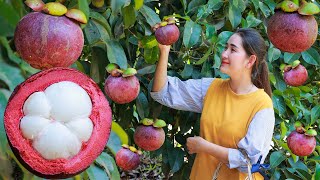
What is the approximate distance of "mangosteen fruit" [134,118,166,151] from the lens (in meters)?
1.58

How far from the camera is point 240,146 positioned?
5.29 feet

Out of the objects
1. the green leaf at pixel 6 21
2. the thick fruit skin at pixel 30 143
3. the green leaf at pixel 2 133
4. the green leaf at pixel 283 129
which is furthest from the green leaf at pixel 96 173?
the green leaf at pixel 283 129

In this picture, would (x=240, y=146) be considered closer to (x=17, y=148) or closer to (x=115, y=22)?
(x=115, y=22)

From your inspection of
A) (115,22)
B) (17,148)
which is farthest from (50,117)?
(115,22)

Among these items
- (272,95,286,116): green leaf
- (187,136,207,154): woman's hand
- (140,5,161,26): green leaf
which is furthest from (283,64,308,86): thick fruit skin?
(140,5,161,26): green leaf

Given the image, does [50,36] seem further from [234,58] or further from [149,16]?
[234,58]

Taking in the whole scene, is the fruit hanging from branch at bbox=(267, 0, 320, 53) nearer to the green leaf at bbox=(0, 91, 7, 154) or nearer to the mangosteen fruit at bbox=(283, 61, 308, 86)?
the green leaf at bbox=(0, 91, 7, 154)

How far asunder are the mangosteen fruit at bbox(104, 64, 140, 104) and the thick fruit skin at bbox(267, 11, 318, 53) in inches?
13.2

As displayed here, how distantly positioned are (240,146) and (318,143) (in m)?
0.88

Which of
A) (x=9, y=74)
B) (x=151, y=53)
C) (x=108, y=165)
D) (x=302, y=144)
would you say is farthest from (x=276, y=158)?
(x=9, y=74)

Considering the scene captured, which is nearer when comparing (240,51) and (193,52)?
(240,51)

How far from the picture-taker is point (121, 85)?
1.18 meters

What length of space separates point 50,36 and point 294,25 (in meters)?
0.60

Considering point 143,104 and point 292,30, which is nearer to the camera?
point 292,30
